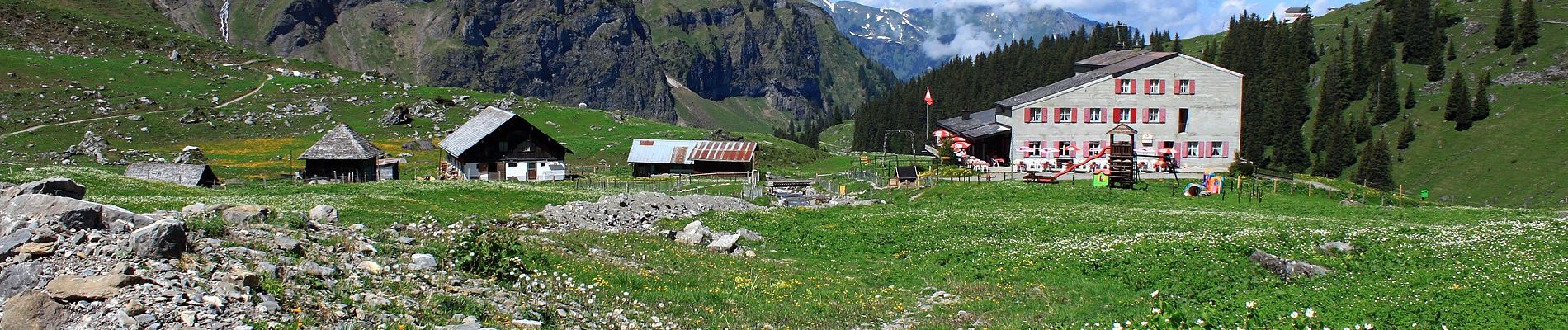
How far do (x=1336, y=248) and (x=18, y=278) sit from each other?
23.0 meters

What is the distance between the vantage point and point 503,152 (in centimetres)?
6950

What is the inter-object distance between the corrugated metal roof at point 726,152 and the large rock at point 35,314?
198 ft

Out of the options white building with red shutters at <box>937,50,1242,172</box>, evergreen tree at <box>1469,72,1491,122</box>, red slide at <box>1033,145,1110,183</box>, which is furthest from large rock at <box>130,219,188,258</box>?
evergreen tree at <box>1469,72,1491,122</box>

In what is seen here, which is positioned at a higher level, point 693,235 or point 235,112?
point 235,112

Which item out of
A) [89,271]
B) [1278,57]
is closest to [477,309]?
[89,271]

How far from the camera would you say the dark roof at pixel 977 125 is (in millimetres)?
74125

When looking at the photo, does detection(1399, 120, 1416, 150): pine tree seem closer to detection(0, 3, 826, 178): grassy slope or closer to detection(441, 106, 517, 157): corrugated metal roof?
detection(0, 3, 826, 178): grassy slope

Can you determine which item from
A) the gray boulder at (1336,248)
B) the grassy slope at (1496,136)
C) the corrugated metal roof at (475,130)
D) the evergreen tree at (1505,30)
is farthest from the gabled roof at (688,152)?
the evergreen tree at (1505,30)

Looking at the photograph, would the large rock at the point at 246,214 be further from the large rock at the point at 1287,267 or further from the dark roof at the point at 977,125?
the dark roof at the point at 977,125

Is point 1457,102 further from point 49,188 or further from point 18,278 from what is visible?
point 18,278

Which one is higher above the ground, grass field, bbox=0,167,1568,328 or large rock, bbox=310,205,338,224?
large rock, bbox=310,205,338,224

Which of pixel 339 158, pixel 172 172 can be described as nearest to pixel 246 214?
pixel 172 172

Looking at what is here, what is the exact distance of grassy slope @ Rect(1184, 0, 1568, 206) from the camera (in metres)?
96.7

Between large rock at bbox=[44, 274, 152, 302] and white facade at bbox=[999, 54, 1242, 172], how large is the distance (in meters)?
60.8
